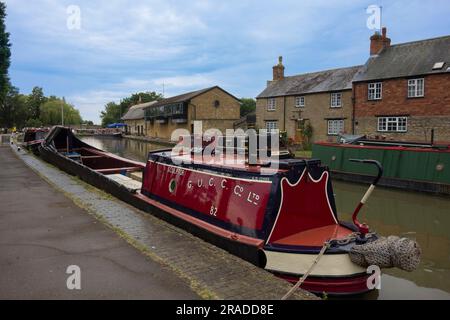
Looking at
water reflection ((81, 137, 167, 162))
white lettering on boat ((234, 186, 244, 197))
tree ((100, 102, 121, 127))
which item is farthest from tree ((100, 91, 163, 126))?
white lettering on boat ((234, 186, 244, 197))

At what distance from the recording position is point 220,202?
262 inches

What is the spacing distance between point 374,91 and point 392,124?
2.68 meters

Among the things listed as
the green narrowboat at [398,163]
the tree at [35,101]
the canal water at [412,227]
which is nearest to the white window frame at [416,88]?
the green narrowboat at [398,163]

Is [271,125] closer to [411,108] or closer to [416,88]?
[411,108]

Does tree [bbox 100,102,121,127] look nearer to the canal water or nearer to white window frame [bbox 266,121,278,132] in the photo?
white window frame [bbox 266,121,278,132]

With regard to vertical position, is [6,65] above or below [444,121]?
above

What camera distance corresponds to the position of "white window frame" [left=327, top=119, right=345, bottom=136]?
98.9ft

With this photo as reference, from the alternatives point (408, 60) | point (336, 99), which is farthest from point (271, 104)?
point (408, 60)

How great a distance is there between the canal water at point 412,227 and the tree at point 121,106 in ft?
284

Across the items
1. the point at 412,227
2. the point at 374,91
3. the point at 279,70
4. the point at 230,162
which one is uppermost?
the point at 279,70

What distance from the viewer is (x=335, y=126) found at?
3084cm

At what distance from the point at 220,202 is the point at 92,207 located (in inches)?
130

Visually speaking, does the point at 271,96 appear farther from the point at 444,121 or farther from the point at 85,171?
the point at 85,171

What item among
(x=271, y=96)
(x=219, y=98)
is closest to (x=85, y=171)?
(x=271, y=96)
